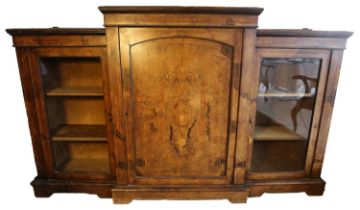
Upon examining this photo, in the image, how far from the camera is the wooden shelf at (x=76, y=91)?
60.7 inches

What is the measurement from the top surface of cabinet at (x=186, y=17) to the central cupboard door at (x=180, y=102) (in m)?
0.04

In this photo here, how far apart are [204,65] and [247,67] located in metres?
0.29

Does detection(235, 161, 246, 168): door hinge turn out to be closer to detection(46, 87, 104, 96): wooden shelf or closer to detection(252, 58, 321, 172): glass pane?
detection(252, 58, 321, 172): glass pane

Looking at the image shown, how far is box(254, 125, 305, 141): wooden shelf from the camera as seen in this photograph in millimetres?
1646

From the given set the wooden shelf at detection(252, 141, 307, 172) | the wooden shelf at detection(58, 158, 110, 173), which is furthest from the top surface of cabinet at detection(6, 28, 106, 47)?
the wooden shelf at detection(252, 141, 307, 172)

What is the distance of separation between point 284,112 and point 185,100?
913 millimetres

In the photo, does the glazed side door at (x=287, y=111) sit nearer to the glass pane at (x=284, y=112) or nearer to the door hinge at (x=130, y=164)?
the glass pane at (x=284, y=112)

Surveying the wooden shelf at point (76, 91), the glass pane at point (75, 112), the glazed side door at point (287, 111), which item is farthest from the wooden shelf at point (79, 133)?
the glazed side door at point (287, 111)

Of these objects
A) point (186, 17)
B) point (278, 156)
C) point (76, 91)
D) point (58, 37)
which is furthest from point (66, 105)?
point (278, 156)

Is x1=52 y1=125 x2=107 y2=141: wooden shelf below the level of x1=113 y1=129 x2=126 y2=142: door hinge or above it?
below

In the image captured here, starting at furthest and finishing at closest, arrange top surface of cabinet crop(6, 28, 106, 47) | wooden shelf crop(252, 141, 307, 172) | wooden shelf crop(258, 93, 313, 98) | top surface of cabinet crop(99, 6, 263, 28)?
1. wooden shelf crop(252, 141, 307, 172)
2. wooden shelf crop(258, 93, 313, 98)
3. top surface of cabinet crop(6, 28, 106, 47)
4. top surface of cabinet crop(99, 6, 263, 28)

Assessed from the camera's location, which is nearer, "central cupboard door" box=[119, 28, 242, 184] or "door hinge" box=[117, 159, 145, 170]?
"central cupboard door" box=[119, 28, 242, 184]

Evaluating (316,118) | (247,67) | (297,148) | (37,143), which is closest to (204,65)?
(247,67)

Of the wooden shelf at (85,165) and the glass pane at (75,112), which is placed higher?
the glass pane at (75,112)
